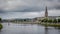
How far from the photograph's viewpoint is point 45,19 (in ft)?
54.5

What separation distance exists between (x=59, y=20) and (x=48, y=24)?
6.24 feet

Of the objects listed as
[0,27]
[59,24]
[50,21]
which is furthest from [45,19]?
[0,27]

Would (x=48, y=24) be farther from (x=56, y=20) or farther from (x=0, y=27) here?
(x=0, y=27)

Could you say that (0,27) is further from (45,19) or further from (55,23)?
(55,23)

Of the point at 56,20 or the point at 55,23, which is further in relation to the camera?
the point at 55,23

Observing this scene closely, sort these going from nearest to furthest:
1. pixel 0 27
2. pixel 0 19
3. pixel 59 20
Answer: pixel 0 19
pixel 0 27
pixel 59 20

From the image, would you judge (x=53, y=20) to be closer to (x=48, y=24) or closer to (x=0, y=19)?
(x=48, y=24)

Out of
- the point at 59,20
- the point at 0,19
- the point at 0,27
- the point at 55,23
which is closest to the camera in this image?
the point at 0,19

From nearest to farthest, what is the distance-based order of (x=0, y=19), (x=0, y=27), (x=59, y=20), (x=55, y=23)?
(x=0, y=19), (x=0, y=27), (x=59, y=20), (x=55, y=23)

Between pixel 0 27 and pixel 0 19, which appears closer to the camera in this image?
pixel 0 19

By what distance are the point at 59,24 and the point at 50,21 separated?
1.06 m

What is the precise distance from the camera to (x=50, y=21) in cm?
1667

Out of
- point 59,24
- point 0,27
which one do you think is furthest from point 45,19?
point 0,27

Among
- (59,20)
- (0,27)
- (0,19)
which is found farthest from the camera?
(59,20)
